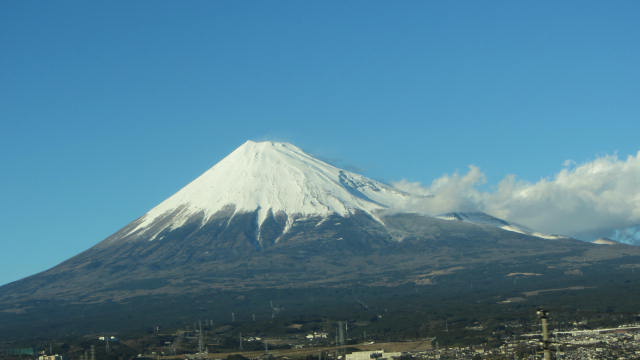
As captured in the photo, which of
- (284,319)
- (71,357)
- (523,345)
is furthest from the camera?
(284,319)

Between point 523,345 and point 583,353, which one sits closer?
point 583,353

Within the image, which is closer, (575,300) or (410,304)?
(575,300)

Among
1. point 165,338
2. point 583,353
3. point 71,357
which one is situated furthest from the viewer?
point 165,338

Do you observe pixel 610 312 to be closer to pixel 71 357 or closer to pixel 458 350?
pixel 458 350

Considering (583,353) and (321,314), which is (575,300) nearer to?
(321,314)

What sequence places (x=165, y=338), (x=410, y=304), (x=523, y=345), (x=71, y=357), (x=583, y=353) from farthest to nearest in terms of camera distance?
(x=410, y=304), (x=165, y=338), (x=71, y=357), (x=523, y=345), (x=583, y=353)

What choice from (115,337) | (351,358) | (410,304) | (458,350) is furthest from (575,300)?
(115,337)

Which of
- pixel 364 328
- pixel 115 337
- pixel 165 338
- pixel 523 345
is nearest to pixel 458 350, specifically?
pixel 523 345

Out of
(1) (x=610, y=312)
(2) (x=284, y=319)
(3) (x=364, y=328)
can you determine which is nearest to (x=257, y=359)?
(3) (x=364, y=328)

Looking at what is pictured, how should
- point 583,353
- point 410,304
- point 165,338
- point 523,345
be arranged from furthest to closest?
point 410,304 → point 165,338 → point 523,345 → point 583,353
